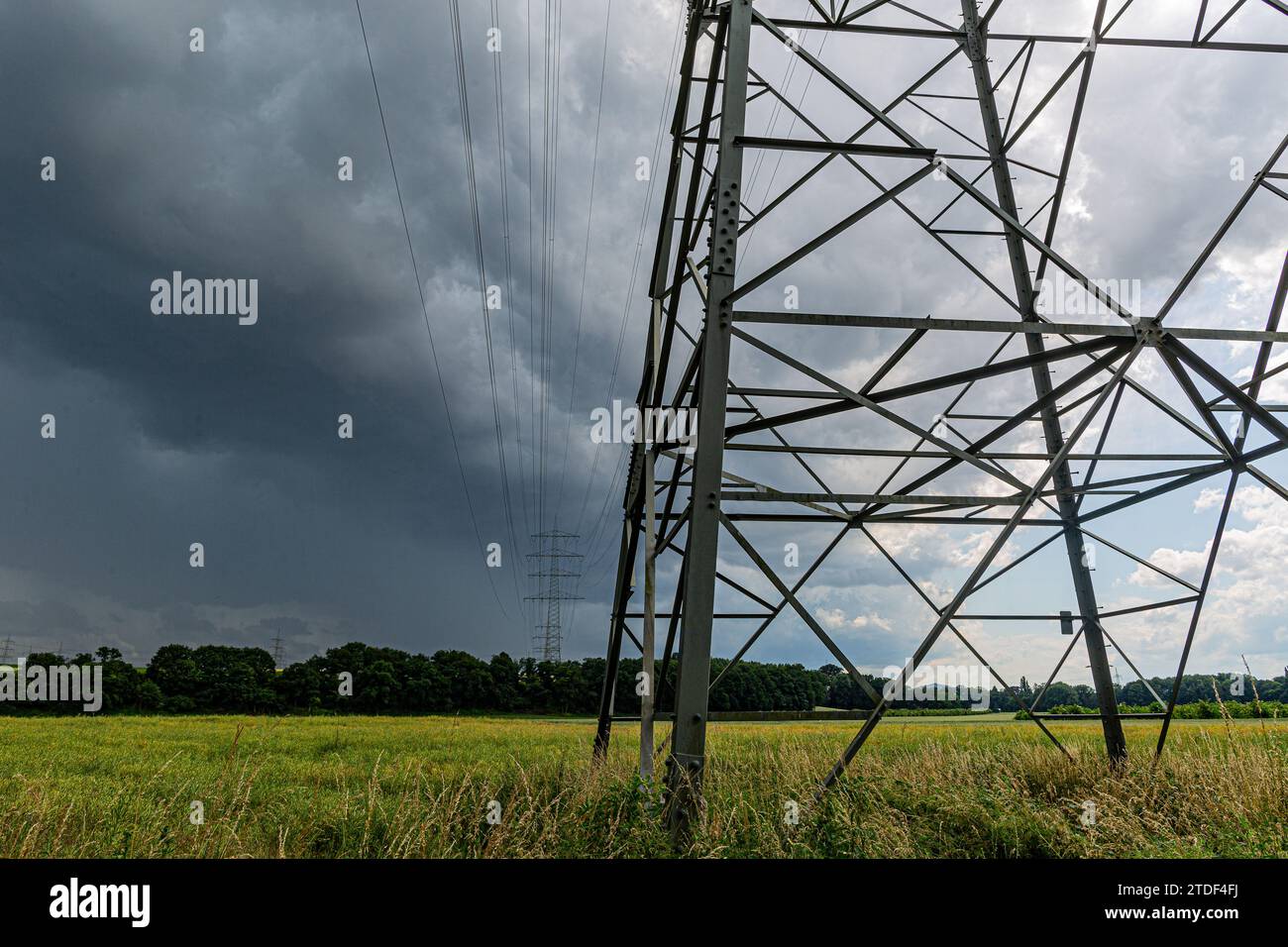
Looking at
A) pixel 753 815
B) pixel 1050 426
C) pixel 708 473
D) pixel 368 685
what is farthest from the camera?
pixel 368 685

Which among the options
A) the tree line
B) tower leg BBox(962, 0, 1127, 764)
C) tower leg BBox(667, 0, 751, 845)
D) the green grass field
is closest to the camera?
the green grass field

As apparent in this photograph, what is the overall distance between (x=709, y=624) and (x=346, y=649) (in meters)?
72.9

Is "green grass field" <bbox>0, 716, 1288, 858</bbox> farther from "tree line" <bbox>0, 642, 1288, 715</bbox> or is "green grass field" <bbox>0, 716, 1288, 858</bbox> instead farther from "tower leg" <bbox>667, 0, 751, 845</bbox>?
"tree line" <bbox>0, 642, 1288, 715</bbox>

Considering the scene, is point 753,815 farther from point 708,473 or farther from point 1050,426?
point 1050,426

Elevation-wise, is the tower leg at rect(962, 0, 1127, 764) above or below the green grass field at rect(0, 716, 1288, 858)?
above

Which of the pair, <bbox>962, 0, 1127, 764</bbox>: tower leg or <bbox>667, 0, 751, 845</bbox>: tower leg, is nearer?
<bbox>667, 0, 751, 845</bbox>: tower leg

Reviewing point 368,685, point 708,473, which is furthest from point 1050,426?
point 368,685

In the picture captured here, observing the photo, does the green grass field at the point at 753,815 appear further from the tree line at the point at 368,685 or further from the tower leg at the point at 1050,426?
the tree line at the point at 368,685

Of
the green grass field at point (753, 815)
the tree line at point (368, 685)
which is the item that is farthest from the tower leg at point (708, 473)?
the tree line at point (368, 685)

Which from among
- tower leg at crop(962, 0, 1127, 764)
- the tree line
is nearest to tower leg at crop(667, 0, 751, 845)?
tower leg at crop(962, 0, 1127, 764)

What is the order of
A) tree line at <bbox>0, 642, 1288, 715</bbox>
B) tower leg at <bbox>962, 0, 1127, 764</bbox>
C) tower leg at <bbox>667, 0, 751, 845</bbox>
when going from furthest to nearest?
tree line at <bbox>0, 642, 1288, 715</bbox> < tower leg at <bbox>962, 0, 1127, 764</bbox> < tower leg at <bbox>667, 0, 751, 845</bbox>

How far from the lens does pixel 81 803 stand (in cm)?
905

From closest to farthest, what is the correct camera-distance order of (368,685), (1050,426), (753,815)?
(753,815), (1050,426), (368,685)
